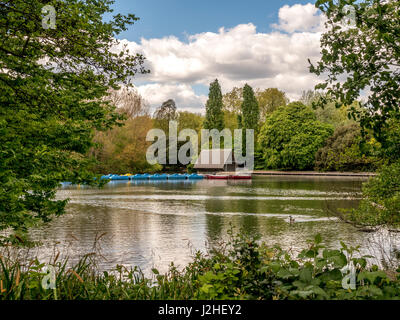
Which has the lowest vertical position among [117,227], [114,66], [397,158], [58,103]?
[117,227]

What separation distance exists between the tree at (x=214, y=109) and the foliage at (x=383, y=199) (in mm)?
49699

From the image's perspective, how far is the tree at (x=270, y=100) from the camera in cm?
6569

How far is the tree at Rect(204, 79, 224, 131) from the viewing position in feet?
189

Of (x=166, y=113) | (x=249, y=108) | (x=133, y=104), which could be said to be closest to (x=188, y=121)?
(x=166, y=113)

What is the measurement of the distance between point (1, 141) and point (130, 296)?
3.03 metres

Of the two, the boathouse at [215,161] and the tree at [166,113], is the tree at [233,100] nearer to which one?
the tree at [166,113]

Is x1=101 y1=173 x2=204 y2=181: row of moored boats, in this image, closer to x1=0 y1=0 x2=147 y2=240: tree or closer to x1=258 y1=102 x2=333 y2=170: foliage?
x1=258 y1=102 x2=333 y2=170: foliage

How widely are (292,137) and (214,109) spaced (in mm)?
13069

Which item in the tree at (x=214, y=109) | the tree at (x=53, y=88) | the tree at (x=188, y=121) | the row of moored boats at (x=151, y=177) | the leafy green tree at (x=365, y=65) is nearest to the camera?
the leafy green tree at (x=365, y=65)

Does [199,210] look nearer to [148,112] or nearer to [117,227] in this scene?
[117,227]

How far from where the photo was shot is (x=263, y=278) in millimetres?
3164

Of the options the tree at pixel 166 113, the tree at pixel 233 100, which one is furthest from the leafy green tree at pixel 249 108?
the tree at pixel 166 113

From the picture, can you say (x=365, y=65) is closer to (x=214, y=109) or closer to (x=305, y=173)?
(x=305, y=173)

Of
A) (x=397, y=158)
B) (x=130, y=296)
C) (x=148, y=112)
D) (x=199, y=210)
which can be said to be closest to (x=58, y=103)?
(x=130, y=296)
